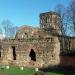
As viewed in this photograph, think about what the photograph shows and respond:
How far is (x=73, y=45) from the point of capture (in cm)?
4394

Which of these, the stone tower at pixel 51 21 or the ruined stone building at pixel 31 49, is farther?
the stone tower at pixel 51 21

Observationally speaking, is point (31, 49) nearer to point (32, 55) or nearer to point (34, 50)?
point (34, 50)

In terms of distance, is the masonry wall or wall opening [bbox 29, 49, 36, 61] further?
wall opening [bbox 29, 49, 36, 61]

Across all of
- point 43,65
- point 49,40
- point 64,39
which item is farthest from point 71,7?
point 43,65

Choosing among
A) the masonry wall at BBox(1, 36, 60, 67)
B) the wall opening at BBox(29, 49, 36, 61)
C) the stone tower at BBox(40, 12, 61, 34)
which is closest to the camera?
the masonry wall at BBox(1, 36, 60, 67)

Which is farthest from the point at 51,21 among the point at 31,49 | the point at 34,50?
the point at 34,50

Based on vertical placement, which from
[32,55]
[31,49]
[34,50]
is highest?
[31,49]

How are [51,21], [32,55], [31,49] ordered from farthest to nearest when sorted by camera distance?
[51,21]
[32,55]
[31,49]

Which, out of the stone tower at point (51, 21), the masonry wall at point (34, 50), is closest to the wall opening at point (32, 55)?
the masonry wall at point (34, 50)

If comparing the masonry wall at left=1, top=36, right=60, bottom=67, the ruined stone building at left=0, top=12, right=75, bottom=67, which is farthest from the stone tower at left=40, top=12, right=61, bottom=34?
the masonry wall at left=1, top=36, right=60, bottom=67

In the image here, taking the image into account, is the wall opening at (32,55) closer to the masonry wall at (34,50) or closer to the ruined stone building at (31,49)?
the ruined stone building at (31,49)

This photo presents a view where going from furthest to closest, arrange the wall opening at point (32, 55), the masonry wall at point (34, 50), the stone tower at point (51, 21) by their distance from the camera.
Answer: the stone tower at point (51, 21) < the wall opening at point (32, 55) < the masonry wall at point (34, 50)

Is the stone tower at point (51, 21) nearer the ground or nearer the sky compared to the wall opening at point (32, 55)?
nearer the sky

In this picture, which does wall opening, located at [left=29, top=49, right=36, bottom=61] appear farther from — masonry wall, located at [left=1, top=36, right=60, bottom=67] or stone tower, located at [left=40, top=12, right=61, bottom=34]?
stone tower, located at [left=40, top=12, right=61, bottom=34]
